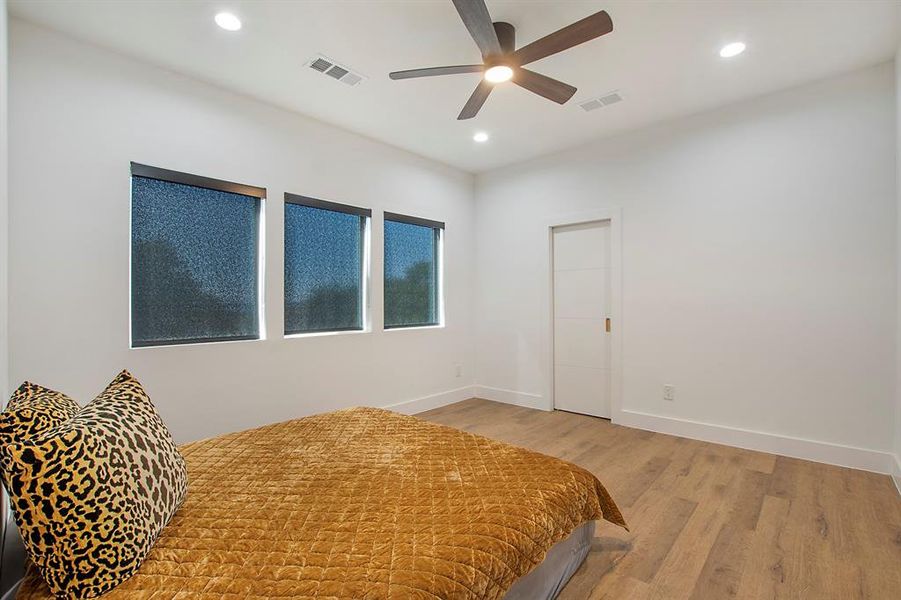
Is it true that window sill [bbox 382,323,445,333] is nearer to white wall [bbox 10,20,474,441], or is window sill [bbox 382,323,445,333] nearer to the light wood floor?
white wall [bbox 10,20,474,441]

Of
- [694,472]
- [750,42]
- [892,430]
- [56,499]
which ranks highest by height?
[750,42]

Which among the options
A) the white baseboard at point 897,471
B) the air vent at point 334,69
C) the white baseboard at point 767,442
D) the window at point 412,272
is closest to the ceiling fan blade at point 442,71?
the air vent at point 334,69

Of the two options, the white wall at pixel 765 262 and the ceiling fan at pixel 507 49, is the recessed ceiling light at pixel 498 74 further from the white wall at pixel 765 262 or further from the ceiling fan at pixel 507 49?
the white wall at pixel 765 262

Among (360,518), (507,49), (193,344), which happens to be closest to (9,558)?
(360,518)

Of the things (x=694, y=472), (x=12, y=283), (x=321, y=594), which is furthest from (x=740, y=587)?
(x=12, y=283)

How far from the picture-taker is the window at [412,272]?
4.53m

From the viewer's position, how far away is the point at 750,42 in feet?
8.73

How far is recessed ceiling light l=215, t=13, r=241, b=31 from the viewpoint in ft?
7.91

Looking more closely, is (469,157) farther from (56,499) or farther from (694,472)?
(56,499)

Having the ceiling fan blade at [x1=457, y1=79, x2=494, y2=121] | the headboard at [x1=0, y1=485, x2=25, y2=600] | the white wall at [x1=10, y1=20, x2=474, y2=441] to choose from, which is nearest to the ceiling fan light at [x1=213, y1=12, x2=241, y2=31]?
the white wall at [x1=10, y1=20, x2=474, y2=441]

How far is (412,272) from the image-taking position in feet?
15.7

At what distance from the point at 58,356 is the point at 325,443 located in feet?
5.92

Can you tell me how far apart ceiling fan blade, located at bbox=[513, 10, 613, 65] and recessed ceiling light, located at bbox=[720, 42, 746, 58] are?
1175mm

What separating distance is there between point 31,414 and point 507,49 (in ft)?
8.97
